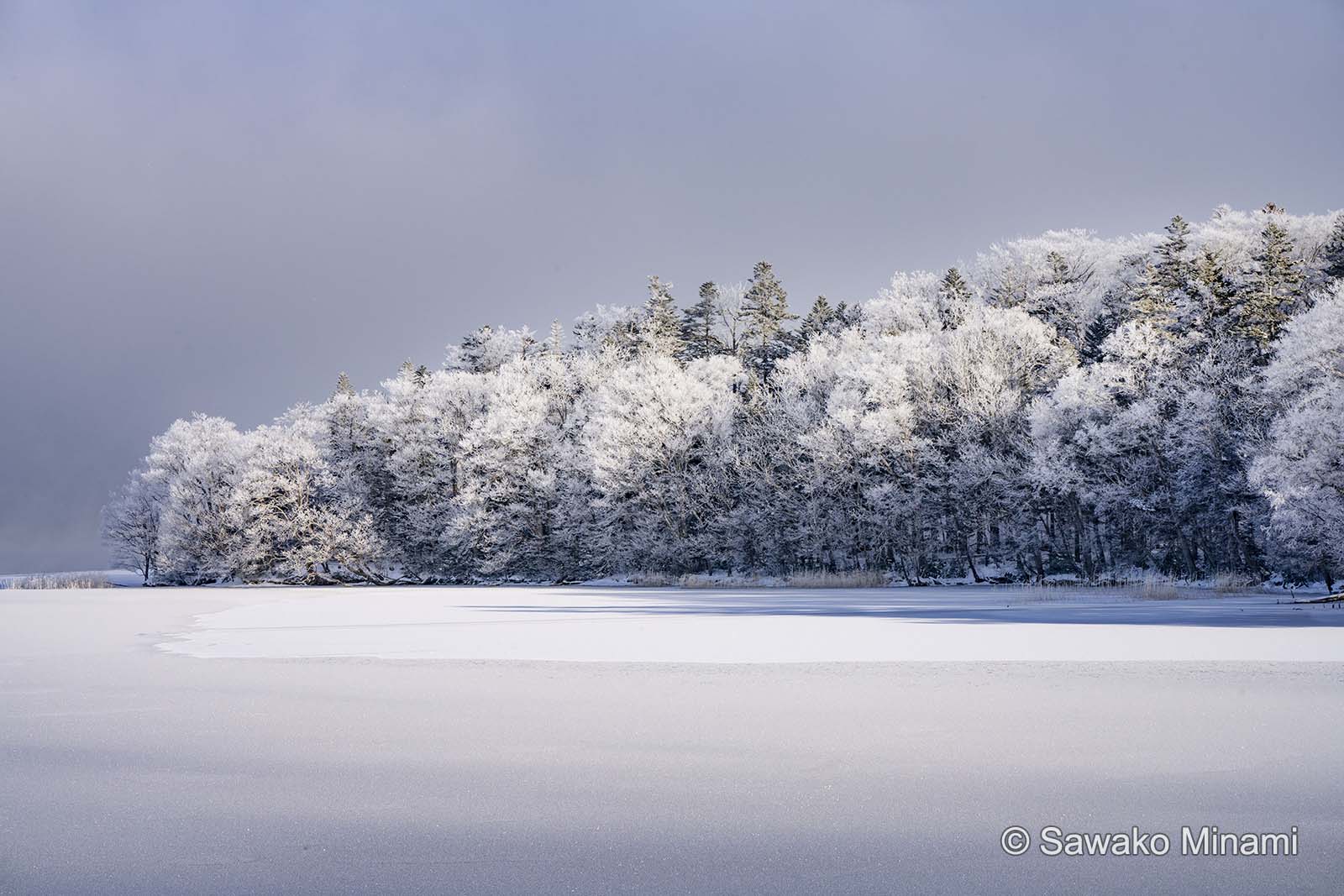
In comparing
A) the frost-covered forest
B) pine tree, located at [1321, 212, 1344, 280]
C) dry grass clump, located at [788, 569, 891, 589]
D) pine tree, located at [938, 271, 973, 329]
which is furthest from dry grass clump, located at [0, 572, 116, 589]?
pine tree, located at [1321, 212, 1344, 280]

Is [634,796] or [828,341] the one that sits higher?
[828,341]

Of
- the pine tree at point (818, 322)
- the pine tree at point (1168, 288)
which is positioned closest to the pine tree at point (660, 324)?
the pine tree at point (818, 322)

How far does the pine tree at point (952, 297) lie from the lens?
2933 inches

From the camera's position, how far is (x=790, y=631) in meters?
20.5

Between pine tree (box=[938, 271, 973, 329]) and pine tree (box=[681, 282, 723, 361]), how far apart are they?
2058 centimetres

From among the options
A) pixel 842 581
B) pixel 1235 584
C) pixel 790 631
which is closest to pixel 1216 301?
pixel 1235 584

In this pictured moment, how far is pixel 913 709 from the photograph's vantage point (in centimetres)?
978

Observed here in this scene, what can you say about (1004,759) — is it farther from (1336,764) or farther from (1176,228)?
(1176,228)

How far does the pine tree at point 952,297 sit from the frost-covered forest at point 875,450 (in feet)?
1.51

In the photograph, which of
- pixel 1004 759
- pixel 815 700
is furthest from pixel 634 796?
pixel 815 700

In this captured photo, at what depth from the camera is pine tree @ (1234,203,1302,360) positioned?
152 ft

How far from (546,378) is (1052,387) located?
36.3 m

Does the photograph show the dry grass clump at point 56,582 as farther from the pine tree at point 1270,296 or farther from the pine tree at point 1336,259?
the pine tree at point 1336,259

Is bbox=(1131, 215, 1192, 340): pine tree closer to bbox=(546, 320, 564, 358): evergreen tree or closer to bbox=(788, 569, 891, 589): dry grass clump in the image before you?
bbox=(788, 569, 891, 589): dry grass clump
